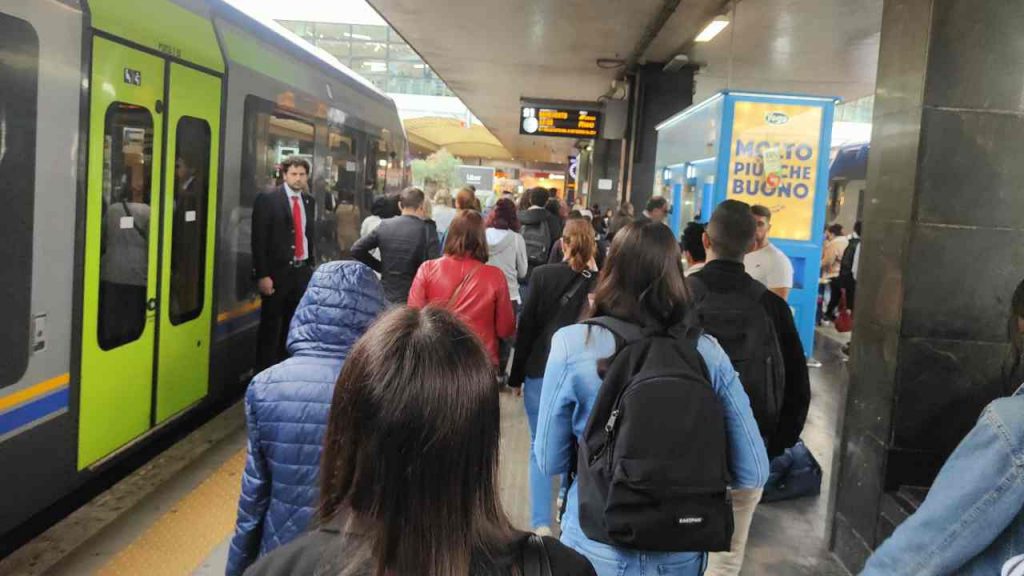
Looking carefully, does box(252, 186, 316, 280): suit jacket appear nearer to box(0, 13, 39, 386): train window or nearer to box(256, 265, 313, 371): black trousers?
box(256, 265, 313, 371): black trousers

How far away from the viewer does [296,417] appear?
7.96 feet

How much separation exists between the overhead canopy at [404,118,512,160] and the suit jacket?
753 inches

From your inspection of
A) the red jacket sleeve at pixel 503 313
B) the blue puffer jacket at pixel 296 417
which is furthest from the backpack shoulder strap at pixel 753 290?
the red jacket sleeve at pixel 503 313

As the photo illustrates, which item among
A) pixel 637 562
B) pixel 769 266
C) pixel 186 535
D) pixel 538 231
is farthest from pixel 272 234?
pixel 637 562

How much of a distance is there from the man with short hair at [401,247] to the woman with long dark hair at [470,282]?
155 cm

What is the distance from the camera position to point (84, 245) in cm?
412

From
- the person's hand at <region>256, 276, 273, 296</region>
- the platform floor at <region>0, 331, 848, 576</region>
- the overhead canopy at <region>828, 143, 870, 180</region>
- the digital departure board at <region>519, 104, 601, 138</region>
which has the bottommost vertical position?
the platform floor at <region>0, 331, 848, 576</region>

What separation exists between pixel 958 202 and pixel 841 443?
1388 mm

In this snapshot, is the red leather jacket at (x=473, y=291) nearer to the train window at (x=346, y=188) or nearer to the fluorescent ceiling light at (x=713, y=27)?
the train window at (x=346, y=188)

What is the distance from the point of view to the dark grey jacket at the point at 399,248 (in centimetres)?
650

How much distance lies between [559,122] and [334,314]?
15.2 metres

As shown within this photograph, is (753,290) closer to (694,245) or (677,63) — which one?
(694,245)

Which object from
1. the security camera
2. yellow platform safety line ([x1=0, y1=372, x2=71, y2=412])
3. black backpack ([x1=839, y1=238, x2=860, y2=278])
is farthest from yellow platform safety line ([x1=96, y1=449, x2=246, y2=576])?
the security camera

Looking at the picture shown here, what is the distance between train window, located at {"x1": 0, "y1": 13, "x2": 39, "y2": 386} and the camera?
11.6 ft
